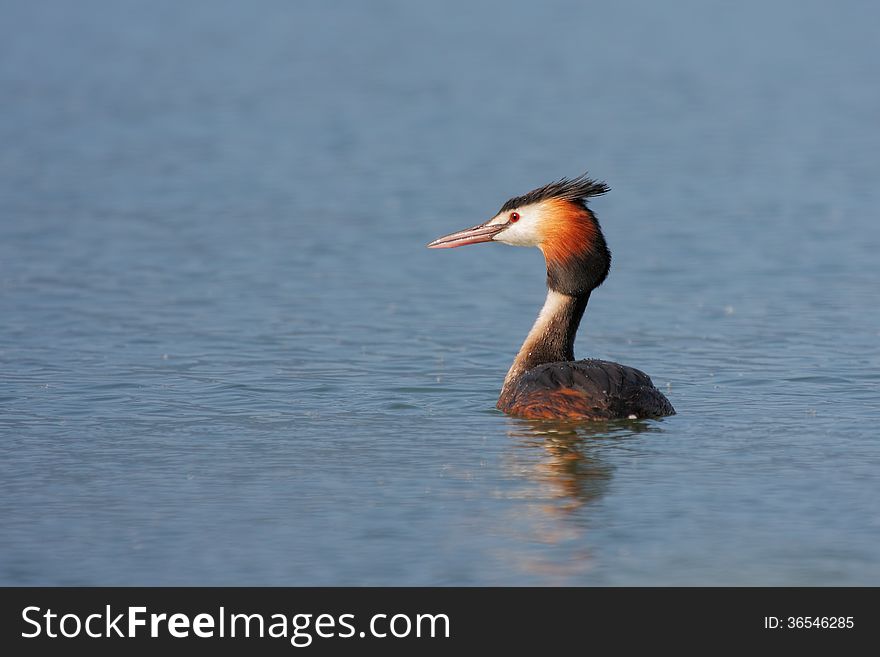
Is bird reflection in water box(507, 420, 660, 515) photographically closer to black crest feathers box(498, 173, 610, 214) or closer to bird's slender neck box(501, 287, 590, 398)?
bird's slender neck box(501, 287, 590, 398)

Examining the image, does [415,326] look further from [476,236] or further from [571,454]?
[571,454]

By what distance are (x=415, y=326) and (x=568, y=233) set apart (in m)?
3.01

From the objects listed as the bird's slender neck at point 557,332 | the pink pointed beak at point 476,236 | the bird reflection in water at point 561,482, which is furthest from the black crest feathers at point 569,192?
the bird reflection in water at point 561,482

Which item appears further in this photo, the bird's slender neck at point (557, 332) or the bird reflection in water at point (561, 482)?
the bird's slender neck at point (557, 332)

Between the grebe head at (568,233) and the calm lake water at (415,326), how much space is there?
104 centimetres

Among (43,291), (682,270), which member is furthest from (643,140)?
(43,291)

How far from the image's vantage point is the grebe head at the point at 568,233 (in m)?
12.1

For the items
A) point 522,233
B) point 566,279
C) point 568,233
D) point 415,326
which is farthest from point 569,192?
point 415,326

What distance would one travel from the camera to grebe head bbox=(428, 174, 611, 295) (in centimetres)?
1210

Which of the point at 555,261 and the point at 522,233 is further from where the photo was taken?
the point at 522,233

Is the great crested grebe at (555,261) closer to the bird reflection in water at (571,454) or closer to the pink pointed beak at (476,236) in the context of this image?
the pink pointed beak at (476,236)

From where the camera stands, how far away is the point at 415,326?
14.8 meters

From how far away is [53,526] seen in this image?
8969 millimetres
